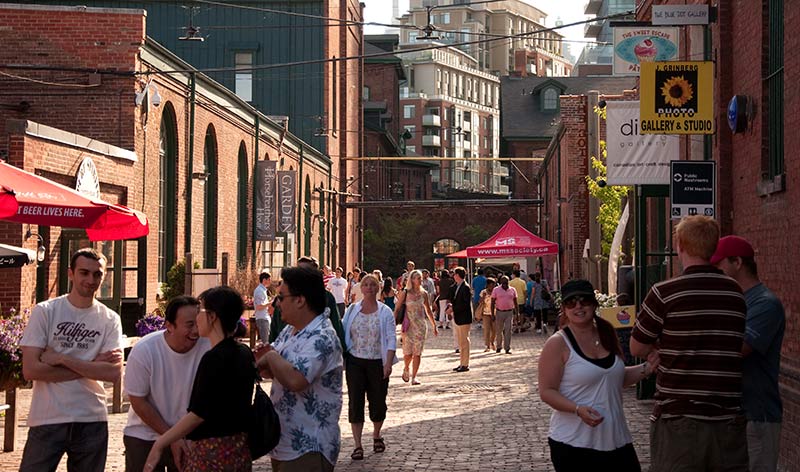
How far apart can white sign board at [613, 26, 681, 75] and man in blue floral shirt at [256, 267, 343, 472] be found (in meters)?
11.7

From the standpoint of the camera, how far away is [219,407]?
6.01 metres

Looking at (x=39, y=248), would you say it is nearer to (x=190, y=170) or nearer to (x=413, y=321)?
(x=413, y=321)

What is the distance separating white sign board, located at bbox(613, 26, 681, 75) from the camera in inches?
679

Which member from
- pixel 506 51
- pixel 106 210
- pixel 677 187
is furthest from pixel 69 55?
pixel 506 51

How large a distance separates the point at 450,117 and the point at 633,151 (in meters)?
117

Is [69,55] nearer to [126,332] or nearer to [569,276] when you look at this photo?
[126,332]

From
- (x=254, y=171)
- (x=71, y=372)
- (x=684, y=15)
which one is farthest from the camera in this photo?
(x=254, y=171)

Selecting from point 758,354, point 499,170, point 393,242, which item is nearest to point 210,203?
point 758,354

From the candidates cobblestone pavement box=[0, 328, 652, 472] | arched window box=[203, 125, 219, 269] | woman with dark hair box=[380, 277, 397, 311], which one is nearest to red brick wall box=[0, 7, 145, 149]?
woman with dark hair box=[380, 277, 397, 311]

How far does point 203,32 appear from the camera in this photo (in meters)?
55.5

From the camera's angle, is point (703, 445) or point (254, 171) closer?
point (703, 445)

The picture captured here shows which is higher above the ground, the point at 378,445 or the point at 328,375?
the point at 328,375

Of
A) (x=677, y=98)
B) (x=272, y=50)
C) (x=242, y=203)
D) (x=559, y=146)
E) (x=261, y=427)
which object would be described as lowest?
(x=261, y=427)

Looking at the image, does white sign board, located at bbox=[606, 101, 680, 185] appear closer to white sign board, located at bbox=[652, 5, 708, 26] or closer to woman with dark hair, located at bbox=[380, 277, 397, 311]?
white sign board, located at bbox=[652, 5, 708, 26]
